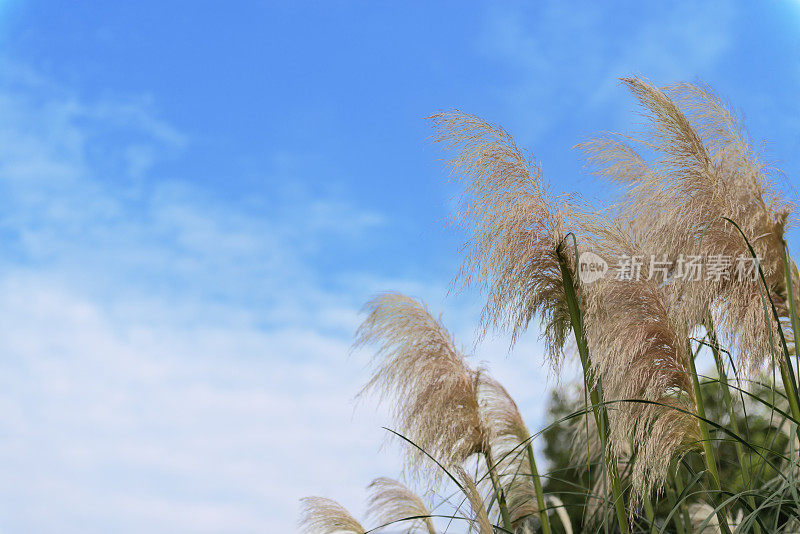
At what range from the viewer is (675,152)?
111 inches

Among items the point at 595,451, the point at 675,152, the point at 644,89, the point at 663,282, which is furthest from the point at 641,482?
the point at 595,451

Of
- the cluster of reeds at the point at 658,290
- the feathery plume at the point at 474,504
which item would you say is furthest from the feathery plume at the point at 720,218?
the feathery plume at the point at 474,504

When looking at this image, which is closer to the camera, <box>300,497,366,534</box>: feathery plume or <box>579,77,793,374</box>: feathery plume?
<box>579,77,793,374</box>: feathery plume

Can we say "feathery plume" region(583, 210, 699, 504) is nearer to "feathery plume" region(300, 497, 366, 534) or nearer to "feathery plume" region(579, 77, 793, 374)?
"feathery plume" region(579, 77, 793, 374)

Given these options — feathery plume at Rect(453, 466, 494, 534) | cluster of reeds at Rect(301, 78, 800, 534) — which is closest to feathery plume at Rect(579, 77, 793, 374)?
cluster of reeds at Rect(301, 78, 800, 534)

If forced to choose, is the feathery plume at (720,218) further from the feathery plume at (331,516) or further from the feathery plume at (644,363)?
the feathery plume at (331,516)

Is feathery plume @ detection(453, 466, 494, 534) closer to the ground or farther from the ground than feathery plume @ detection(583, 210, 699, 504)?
closer to the ground

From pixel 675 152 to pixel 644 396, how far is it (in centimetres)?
95

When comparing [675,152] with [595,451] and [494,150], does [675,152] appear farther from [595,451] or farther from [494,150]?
[595,451]

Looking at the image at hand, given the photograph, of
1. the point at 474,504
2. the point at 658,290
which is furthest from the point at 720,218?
the point at 474,504

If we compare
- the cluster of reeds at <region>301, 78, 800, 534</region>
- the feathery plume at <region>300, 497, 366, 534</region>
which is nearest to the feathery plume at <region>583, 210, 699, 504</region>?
the cluster of reeds at <region>301, 78, 800, 534</region>

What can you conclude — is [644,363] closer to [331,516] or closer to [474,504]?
[474,504]

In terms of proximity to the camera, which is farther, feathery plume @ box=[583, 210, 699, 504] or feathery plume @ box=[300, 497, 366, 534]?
feathery plume @ box=[300, 497, 366, 534]

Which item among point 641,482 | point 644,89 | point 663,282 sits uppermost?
point 644,89
